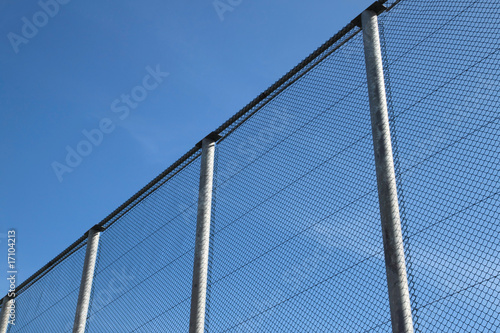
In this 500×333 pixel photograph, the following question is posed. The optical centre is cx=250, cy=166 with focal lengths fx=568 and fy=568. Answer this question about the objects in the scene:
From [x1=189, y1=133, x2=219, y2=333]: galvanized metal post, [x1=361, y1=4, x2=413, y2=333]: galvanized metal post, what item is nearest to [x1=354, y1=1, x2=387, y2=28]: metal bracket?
[x1=361, y1=4, x2=413, y2=333]: galvanized metal post

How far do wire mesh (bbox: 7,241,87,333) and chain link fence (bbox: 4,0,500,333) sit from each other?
35.0 inches

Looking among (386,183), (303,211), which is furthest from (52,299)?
(386,183)

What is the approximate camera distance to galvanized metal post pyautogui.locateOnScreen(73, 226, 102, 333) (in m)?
4.96

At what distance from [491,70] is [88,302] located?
390cm

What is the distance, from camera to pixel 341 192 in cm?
307

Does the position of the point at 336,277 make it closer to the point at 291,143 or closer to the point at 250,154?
the point at 291,143

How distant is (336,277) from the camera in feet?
9.37

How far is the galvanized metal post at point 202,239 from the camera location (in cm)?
365

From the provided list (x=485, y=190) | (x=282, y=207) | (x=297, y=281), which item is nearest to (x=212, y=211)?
(x=282, y=207)

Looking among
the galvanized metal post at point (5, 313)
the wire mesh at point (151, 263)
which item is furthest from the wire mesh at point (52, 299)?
the wire mesh at point (151, 263)

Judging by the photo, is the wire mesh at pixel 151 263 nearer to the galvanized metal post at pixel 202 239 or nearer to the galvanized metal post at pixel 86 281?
the galvanized metal post at pixel 86 281

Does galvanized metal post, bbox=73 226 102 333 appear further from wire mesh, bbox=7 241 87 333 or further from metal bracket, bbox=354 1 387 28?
metal bracket, bbox=354 1 387 28

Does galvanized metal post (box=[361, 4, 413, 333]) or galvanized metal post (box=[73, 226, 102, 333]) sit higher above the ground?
galvanized metal post (box=[73, 226, 102, 333])

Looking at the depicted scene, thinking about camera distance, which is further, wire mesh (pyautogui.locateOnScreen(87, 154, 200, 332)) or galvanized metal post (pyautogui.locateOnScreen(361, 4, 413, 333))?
wire mesh (pyautogui.locateOnScreen(87, 154, 200, 332))
